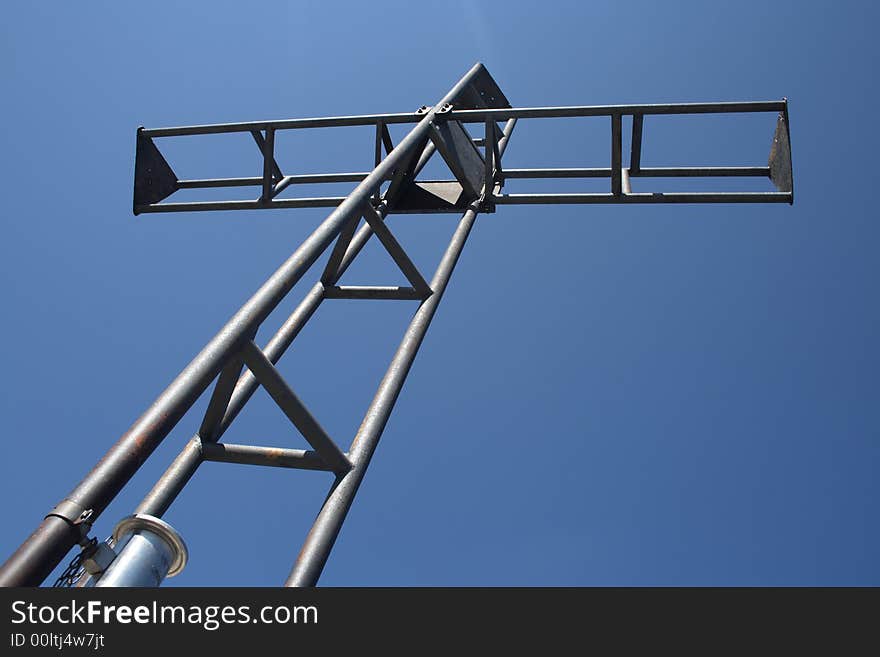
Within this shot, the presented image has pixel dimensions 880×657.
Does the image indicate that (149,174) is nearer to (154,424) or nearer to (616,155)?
(616,155)

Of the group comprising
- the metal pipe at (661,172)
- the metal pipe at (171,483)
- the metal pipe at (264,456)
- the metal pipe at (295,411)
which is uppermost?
the metal pipe at (661,172)

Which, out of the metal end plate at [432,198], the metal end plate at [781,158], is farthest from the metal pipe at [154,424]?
the metal end plate at [781,158]

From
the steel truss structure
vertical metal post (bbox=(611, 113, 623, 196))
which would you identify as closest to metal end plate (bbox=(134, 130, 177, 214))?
the steel truss structure

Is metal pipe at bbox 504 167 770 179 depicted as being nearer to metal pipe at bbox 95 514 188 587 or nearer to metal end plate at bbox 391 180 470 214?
metal end plate at bbox 391 180 470 214

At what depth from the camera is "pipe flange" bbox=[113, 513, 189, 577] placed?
8.80ft

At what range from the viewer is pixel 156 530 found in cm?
270

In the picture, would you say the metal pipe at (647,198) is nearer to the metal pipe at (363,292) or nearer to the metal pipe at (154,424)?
the metal pipe at (363,292)

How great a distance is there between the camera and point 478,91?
25.1 ft

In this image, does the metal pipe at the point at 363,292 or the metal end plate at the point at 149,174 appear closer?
the metal pipe at the point at 363,292

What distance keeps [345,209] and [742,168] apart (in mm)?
3808

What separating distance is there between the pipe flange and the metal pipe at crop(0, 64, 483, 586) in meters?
0.21

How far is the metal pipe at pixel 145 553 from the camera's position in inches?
99.7
